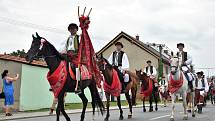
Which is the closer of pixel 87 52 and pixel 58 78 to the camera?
pixel 58 78

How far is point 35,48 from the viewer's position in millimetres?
11805

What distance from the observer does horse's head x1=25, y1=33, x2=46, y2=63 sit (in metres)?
11.7

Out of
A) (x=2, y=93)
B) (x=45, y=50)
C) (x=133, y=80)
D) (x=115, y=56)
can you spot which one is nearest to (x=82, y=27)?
(x=45, y=50)

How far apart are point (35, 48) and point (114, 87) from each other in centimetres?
423

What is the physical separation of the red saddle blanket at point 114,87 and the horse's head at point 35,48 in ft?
12.8

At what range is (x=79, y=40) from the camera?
42.8ft

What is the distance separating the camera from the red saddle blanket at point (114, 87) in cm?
1501

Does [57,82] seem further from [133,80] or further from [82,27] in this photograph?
[133,80]

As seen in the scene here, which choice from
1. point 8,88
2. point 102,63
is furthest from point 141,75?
point 102,63

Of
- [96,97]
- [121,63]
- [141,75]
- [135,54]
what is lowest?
[96,97]

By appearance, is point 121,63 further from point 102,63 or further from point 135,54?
point 135,54

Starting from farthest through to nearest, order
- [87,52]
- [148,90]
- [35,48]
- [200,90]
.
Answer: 1. [148,90]
2. [200,90]
3. [87,52]
4. [35,48]

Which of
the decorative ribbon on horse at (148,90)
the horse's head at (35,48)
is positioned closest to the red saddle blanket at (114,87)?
the horse's head at (35,48)

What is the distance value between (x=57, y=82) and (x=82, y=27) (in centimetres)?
235
